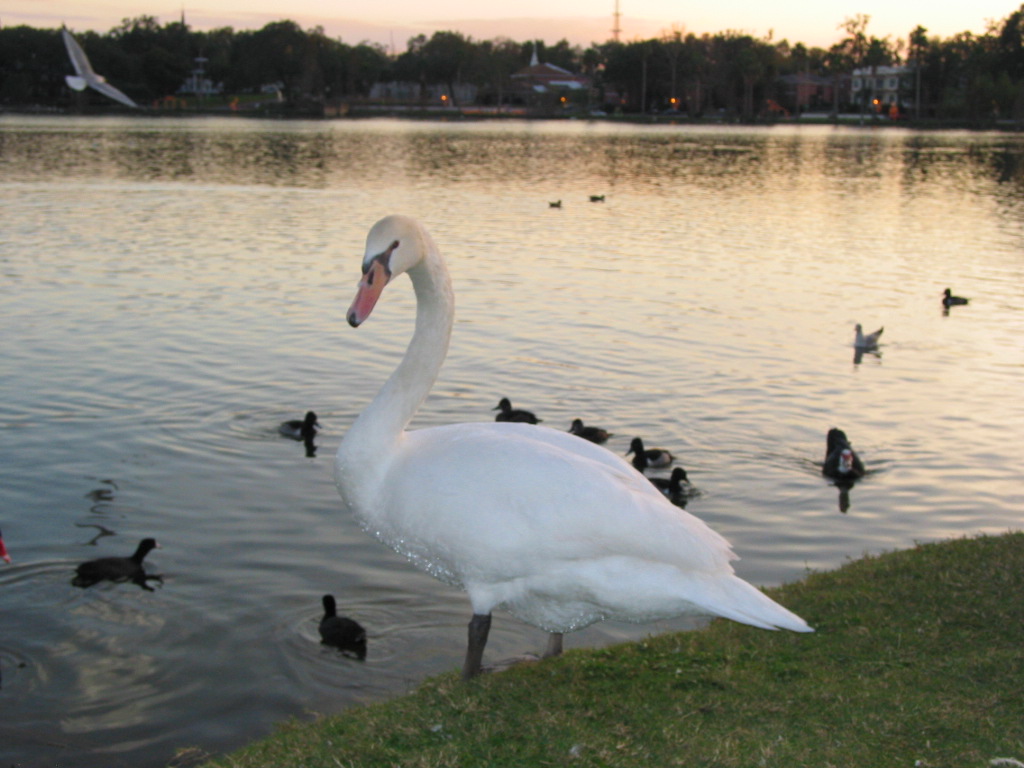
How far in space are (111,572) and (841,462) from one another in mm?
7204

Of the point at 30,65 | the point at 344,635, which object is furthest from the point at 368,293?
the point at 30,65

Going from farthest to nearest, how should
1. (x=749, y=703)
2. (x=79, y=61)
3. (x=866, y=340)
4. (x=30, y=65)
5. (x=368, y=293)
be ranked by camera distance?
(x=30, y=65) → (x=79, y=61) → (x=866, y=340) → (x=749, y=703) → (x=368, y=293)

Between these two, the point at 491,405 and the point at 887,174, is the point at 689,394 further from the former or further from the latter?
the point at 887,174

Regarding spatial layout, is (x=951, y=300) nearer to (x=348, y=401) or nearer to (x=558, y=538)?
(x=348, y=401)

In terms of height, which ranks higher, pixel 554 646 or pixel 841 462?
pixel 554 646

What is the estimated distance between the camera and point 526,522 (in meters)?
4.92

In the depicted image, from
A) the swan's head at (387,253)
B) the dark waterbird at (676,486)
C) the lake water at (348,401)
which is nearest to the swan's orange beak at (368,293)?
the swan's head at (387,253)

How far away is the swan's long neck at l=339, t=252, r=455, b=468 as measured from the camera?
17.6 ft

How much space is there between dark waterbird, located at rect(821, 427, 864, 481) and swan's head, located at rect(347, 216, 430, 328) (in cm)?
721

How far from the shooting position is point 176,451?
39.4ft

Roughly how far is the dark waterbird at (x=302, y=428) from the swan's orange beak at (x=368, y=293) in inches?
291

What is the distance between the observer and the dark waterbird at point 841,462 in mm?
11359

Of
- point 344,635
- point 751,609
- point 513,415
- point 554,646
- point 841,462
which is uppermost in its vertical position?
point 751,609

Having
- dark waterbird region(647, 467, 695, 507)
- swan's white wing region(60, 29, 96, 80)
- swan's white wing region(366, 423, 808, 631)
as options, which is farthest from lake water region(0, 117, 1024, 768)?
swan's white wing region(60, 29, 96, 80)
